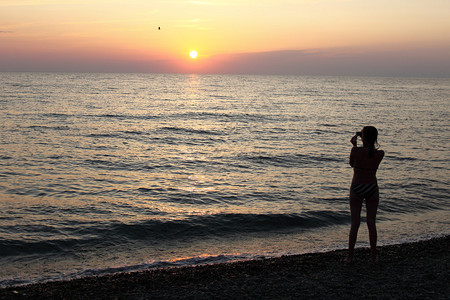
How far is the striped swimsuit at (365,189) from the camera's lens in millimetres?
6469

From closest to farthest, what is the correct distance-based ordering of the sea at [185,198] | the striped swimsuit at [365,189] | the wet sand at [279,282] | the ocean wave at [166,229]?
1. the wet sand at [279,282]
2. the striped swimsuit at [365,189]
3. the sea at [185,198]
4. the ocean wave at [166,229]

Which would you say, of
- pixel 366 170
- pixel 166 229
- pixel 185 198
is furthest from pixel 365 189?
pixel 185 198

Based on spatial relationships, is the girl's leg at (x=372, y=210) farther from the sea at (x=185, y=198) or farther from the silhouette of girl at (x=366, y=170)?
the sea at (x=185, y=198)

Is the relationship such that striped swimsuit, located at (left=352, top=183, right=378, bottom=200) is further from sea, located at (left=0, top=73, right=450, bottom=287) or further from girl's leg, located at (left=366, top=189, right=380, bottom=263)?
sea, located at (left=0, top=73, right=450, bottom=287)

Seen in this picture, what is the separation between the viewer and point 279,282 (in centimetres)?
639

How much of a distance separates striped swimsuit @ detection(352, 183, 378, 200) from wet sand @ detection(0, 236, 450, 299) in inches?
53.0

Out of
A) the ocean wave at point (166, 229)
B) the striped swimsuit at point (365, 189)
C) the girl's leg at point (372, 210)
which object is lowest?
the ocean wave at point (166, 229)

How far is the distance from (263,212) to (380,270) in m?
4.91

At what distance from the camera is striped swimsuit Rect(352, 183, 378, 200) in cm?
647

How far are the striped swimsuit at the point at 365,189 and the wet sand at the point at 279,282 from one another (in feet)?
4.42

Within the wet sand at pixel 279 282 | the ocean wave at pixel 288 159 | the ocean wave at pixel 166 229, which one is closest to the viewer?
the wet sand at pixel 279 282

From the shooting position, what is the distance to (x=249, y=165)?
60.6 feet

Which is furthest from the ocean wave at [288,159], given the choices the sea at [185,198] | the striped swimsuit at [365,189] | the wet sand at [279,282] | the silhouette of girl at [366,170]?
the striped swimsuit at [365,189]

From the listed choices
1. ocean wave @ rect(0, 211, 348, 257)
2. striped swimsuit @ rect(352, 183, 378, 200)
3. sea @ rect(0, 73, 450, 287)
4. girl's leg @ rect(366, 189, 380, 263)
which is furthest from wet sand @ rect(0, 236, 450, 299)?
ocean wave @ rect(0, 211, 348, 257)
